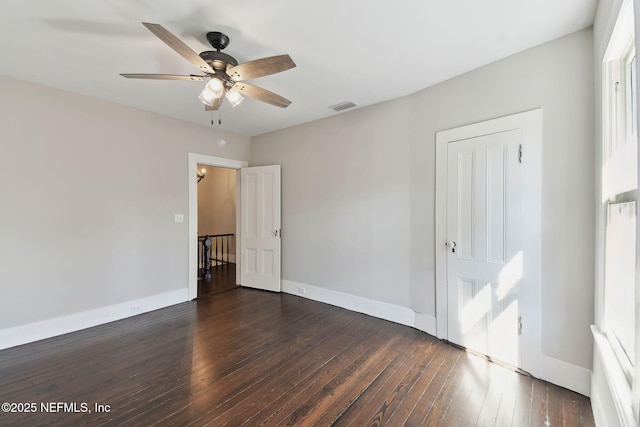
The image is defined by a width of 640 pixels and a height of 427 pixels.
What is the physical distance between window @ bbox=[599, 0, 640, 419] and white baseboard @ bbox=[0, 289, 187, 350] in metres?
4.39

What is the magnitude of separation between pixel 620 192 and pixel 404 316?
221 cm

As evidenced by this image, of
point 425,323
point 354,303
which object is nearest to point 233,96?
point 354,303

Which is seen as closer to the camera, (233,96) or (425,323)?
(233,96)

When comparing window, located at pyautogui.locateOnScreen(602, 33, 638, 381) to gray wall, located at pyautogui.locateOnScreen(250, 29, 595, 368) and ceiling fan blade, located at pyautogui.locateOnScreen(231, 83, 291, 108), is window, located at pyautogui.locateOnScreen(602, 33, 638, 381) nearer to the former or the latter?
gray wall, located at pyautogui.locateOnScreen(250, 29, 595, 368)

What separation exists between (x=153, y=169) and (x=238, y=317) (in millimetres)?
2310

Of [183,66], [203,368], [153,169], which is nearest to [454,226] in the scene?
[203,368]

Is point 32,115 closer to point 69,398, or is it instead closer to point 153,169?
point 153,169

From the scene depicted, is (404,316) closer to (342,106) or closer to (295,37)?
(342,106)

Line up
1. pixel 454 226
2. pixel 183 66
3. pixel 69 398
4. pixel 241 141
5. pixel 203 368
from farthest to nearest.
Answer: pixel 241 141
pixel 454 226
pixel 183 66
pixel 203 368
pixel 69 398

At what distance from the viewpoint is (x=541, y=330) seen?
6.96ft

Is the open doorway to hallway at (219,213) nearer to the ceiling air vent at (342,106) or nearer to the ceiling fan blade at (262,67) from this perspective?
the ceiling air vent at (342,106)

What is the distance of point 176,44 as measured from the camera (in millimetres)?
1631

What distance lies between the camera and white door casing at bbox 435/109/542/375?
7.10 feet

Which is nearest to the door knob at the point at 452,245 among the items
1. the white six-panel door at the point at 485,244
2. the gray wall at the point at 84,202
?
the white six-panel door at the point at 485,244
